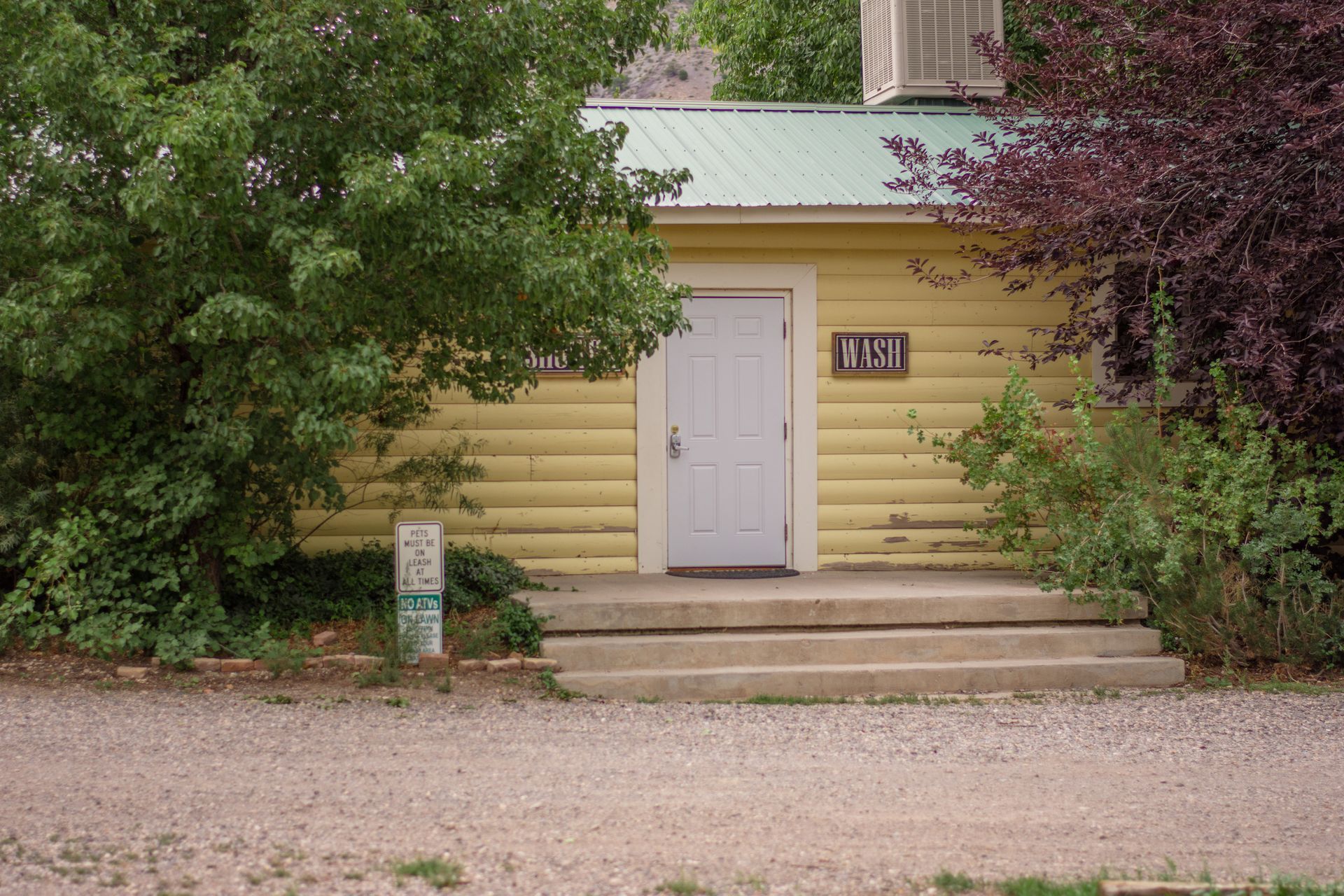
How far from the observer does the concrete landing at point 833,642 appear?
6.57 m

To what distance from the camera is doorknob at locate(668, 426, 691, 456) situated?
8.29m

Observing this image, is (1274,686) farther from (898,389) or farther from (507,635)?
(507,635)

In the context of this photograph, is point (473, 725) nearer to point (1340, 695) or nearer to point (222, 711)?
point (222, 711)

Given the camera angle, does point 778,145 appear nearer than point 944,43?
Yes

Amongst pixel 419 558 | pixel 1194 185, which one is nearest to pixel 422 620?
pixel 419 558

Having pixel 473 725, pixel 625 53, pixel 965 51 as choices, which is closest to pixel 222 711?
pixel 473 725

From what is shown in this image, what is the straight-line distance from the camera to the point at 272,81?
5.49 m

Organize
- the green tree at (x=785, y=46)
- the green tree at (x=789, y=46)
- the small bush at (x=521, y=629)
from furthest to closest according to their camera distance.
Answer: the green tree at (x=785, y=46) → the green tree at (x=789, y=46) → the small bush at (x=521, y=629)

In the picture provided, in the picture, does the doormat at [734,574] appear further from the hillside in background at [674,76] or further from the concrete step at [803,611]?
the hillside in background at [674,76]

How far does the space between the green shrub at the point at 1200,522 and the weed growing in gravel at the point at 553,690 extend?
316cm

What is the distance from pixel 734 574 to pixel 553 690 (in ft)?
7.31

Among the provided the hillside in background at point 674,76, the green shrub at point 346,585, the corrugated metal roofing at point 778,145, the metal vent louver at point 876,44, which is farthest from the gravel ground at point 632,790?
the hillside in background at point 674,76

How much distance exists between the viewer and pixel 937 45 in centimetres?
1005

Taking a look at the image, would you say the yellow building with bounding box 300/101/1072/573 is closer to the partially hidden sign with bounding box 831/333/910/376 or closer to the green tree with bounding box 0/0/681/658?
the partially hidden sign with bounding box 831/333/910/376
